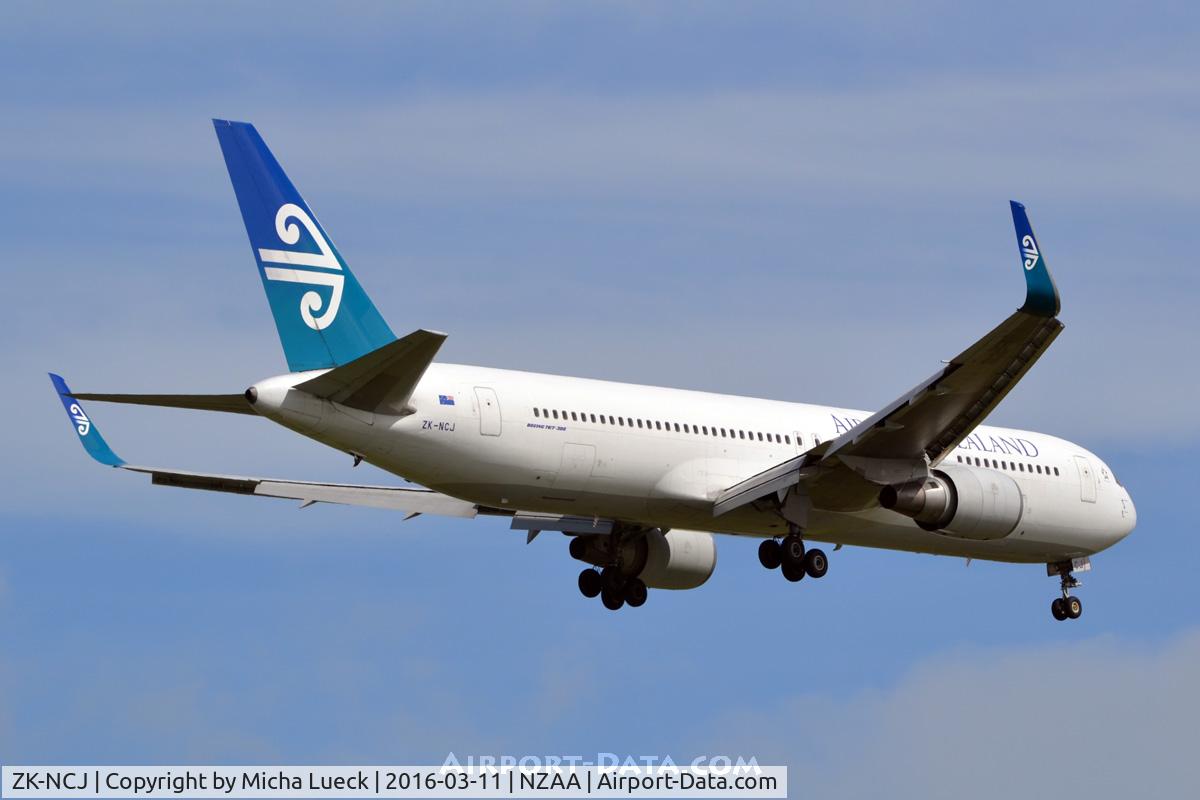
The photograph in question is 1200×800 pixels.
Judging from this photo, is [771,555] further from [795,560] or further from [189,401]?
[189,401]

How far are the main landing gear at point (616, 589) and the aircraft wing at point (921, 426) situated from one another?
12.4ft

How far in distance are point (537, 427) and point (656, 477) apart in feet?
8.83

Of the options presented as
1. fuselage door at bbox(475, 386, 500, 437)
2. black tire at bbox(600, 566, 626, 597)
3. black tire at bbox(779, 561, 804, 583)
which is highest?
fuselage door at bbox(475, 386, 500, 437)

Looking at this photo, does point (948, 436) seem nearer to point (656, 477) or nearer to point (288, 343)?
point (656, 477)

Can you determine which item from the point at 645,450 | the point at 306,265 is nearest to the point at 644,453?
the point at 645,450

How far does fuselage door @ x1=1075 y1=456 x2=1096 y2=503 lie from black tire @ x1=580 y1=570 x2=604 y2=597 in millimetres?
9634

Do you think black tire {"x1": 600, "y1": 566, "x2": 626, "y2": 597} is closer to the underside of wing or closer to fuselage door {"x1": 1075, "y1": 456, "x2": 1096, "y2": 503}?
the underside of wing

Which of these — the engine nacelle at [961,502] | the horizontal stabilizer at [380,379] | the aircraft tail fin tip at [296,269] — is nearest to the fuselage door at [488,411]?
the horizontal stabilizer at [380,379]

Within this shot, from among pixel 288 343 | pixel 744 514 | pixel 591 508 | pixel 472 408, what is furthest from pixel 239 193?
pixel 744 514

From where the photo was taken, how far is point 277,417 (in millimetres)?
31984

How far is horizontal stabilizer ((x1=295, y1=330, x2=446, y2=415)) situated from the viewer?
30.7m

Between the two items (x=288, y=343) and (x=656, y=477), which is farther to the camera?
(x=656, y=477)

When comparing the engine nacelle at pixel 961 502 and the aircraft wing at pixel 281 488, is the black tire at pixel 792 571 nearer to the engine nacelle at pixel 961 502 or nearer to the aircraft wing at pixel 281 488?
the engine nacelle at pixel 961 502

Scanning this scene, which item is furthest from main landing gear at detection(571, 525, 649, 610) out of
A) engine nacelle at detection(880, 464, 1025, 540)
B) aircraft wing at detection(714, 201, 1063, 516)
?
engine nacelle at detection(880, 464, 1025, 540)
